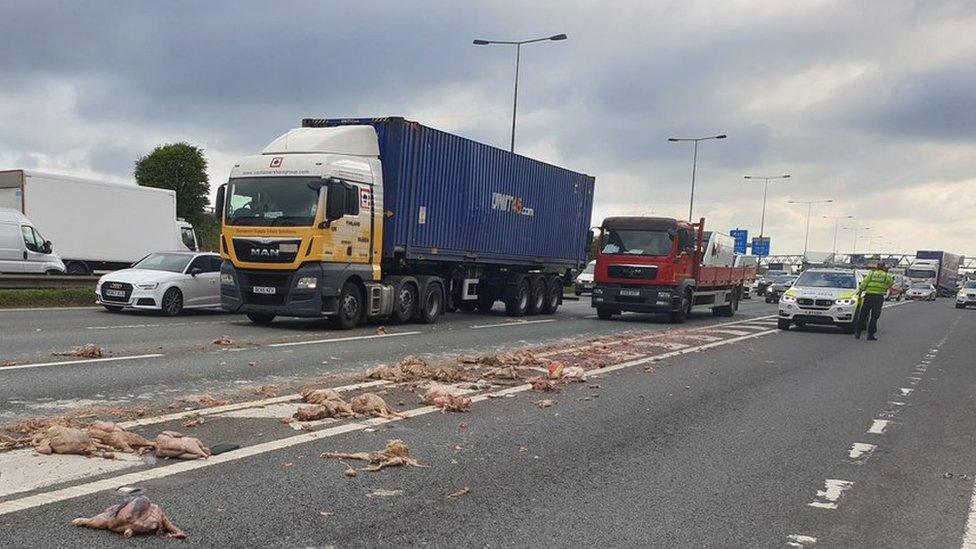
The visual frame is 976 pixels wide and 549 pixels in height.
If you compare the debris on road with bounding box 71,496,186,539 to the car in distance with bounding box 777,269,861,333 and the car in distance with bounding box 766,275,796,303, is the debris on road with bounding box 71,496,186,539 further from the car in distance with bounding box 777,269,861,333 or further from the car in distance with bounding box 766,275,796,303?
→ the car in distance with bounding box 766,275,796,303

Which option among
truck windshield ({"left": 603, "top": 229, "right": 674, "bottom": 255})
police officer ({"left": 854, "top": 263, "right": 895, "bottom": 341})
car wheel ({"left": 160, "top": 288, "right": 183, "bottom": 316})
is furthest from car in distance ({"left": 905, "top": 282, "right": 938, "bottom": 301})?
car wheel ({"left": 160, "top": 288, "right": 183, "bottom": 316})

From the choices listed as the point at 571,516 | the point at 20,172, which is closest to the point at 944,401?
the point at 571,516

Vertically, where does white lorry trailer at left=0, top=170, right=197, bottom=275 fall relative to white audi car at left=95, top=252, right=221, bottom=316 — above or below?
above

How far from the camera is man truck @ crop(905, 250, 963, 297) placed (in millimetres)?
75250

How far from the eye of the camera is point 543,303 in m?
24.2

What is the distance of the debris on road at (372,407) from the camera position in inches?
290

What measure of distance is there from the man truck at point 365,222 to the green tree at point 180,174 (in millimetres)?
58805

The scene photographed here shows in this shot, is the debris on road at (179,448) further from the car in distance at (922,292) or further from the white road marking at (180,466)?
the car in distance at (922,292)

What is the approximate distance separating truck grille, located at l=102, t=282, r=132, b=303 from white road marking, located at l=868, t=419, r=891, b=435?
14955 mm

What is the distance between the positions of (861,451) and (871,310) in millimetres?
13401

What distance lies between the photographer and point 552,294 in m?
24.7

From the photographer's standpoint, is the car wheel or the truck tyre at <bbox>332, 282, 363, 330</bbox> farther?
the car wheel

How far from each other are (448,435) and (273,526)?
2.55 meters

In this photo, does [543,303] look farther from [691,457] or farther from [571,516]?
[571,516]
